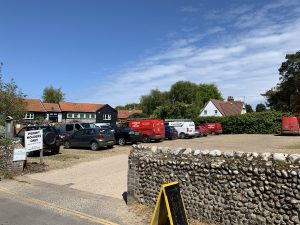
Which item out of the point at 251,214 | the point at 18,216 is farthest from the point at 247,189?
the point at 18,216

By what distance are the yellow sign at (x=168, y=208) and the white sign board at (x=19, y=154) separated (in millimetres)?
9114

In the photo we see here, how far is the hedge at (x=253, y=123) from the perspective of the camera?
143 ft

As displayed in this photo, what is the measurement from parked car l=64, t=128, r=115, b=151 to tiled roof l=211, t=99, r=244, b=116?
49.2 m

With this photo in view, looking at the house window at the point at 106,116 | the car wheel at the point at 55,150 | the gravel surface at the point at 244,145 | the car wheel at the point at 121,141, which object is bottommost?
the gravel surface at the point at 244,145

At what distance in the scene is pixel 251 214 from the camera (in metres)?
6.63

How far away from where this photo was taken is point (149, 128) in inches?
1118

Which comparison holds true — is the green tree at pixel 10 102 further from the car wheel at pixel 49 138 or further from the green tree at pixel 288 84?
the green tree at pixel 288 84

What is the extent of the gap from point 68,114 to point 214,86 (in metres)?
45.5

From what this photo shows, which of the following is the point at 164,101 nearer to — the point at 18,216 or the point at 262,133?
the point at 262,133

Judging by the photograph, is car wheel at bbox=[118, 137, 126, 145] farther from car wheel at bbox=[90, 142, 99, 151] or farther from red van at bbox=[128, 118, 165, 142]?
car wheel at bbox=[90, 142, 99, 151]

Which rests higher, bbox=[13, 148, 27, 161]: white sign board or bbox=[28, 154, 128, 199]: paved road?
bbox=[13, 148, 27, 161]: white sign board

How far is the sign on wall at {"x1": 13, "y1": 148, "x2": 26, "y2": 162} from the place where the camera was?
13.7 metres

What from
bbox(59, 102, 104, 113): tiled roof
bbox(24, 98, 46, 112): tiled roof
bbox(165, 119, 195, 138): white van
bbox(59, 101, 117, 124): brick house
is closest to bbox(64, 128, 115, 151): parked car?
bbox(165, 119, 195, 138): white van

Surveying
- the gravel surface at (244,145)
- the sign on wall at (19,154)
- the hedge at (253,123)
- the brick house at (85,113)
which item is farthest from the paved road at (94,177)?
the brick house at (85,113)
